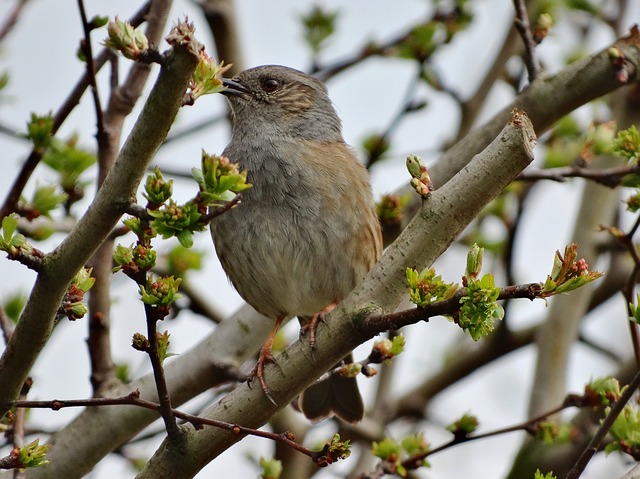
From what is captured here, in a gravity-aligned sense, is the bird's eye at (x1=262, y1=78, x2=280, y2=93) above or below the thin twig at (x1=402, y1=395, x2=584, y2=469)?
above

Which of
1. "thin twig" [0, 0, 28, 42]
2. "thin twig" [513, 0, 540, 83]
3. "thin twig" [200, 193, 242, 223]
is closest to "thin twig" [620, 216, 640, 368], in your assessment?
"thin twig" [513, 0, 540, 83]

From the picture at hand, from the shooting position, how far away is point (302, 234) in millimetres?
4957

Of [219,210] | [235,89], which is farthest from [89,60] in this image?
[235,89]

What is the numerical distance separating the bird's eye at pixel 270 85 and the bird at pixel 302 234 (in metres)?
0.64

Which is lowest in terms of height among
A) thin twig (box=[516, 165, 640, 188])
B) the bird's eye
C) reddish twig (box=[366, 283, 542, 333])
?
reddish twig (box=[366, 283, 542, 333])

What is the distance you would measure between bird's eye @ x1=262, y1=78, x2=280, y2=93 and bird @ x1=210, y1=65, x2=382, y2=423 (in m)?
0.64

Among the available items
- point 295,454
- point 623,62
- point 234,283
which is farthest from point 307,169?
point 295,454

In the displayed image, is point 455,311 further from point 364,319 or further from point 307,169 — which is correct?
point 307,169

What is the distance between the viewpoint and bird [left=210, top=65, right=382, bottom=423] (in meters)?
5.00

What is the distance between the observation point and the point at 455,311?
298 cm

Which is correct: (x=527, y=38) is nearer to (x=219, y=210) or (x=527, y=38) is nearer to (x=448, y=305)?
(x=448, y=305)

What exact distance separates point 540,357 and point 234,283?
98.4 inches

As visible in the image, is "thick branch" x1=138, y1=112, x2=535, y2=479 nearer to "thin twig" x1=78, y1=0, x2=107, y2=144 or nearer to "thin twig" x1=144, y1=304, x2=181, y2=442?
"thin twig" x1=144, y1=304, x2=181, y2=442

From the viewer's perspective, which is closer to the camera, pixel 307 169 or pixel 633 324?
pixel 633 324
